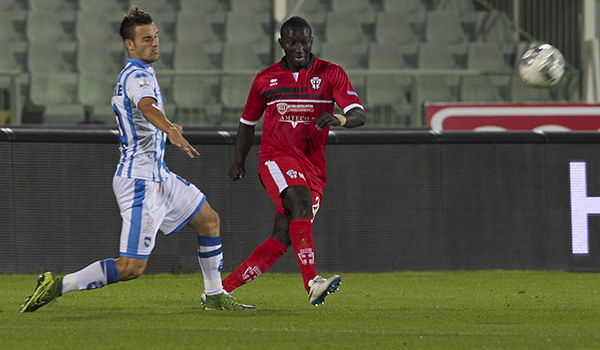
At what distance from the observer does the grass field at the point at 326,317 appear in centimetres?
493

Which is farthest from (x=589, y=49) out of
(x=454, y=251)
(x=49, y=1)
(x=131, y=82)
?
(x=131, y=82)

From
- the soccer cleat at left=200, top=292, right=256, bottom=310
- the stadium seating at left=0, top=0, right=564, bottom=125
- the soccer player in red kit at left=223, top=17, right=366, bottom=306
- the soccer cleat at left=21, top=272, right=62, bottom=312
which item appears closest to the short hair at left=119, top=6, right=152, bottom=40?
the soccer player in red kit at left=223, top=17, right=366, bottom=306

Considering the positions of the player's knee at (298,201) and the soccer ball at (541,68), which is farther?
the soccer ball at (541,68)

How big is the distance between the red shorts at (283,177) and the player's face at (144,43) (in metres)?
1.09

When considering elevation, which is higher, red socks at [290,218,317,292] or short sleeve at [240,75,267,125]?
short sleeve at [240,75,267,125]

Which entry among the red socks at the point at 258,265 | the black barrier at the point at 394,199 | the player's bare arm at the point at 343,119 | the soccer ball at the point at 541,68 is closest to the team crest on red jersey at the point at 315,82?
the player's bare arm at the point at 343,119

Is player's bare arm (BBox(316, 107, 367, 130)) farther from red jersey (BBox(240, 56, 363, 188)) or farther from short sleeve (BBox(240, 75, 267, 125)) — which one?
short sleeve (BBox(240, 75, 267, 125))

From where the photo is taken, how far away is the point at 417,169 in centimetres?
1009

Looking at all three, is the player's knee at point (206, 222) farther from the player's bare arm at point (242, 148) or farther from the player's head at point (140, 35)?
the player's head at point (140, 35)

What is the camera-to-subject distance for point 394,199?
10.0m

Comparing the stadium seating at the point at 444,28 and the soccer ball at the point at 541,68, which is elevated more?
the stadium seating at the point at 444,28

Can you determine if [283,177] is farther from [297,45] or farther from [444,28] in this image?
[444,28]

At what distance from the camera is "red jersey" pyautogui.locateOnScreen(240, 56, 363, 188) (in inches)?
261

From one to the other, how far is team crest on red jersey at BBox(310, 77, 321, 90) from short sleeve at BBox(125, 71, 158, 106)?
45.9 inches
